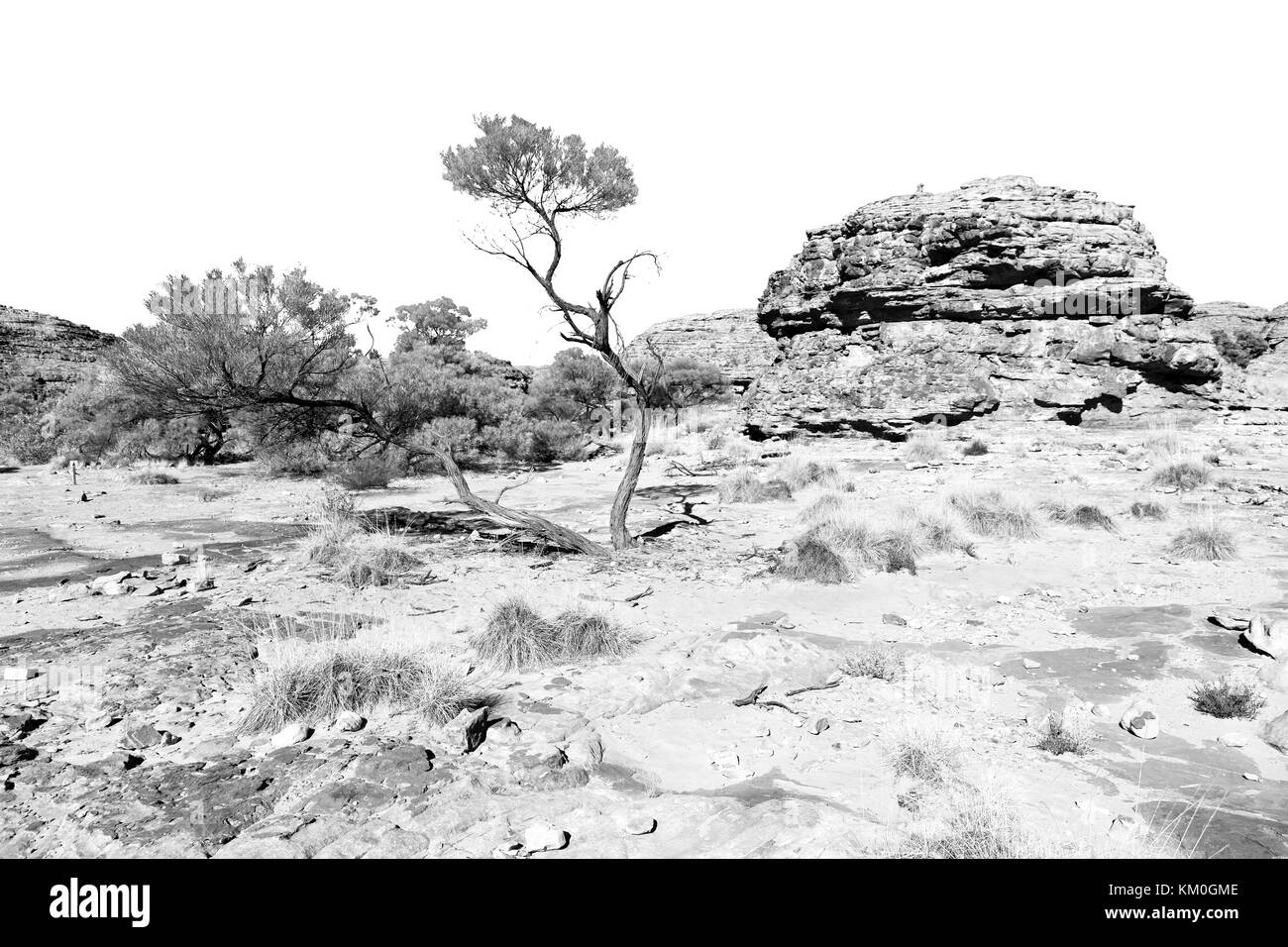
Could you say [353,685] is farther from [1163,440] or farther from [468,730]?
[1163,440]

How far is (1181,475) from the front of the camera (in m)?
12.8

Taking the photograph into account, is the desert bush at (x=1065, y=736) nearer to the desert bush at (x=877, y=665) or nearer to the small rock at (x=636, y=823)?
the desert bush at (x=877, y=665)

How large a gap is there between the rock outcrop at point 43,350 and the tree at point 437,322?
19.4 m

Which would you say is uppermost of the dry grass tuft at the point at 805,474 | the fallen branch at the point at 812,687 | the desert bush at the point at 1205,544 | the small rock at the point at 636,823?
the dry grass tuft at the point at 805,474

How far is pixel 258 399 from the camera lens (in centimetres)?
945

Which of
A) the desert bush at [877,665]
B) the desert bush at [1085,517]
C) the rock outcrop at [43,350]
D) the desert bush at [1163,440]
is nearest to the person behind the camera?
the desert bush at [877,665]

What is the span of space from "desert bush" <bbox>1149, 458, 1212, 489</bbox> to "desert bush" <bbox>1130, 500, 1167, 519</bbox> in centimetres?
270

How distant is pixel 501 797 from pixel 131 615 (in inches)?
196

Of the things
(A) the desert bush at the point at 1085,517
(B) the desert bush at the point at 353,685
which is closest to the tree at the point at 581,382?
(A) the desert bush at the point at 1085,517

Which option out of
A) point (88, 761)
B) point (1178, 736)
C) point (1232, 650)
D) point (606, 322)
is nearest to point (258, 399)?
point (606, 322)

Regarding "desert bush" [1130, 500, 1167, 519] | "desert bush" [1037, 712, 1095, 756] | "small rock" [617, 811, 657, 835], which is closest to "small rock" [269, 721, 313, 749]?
"small rock" [617, 811, 657, 835]

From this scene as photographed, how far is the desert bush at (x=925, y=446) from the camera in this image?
18250 millimetres

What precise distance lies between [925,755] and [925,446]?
55.0 feet
